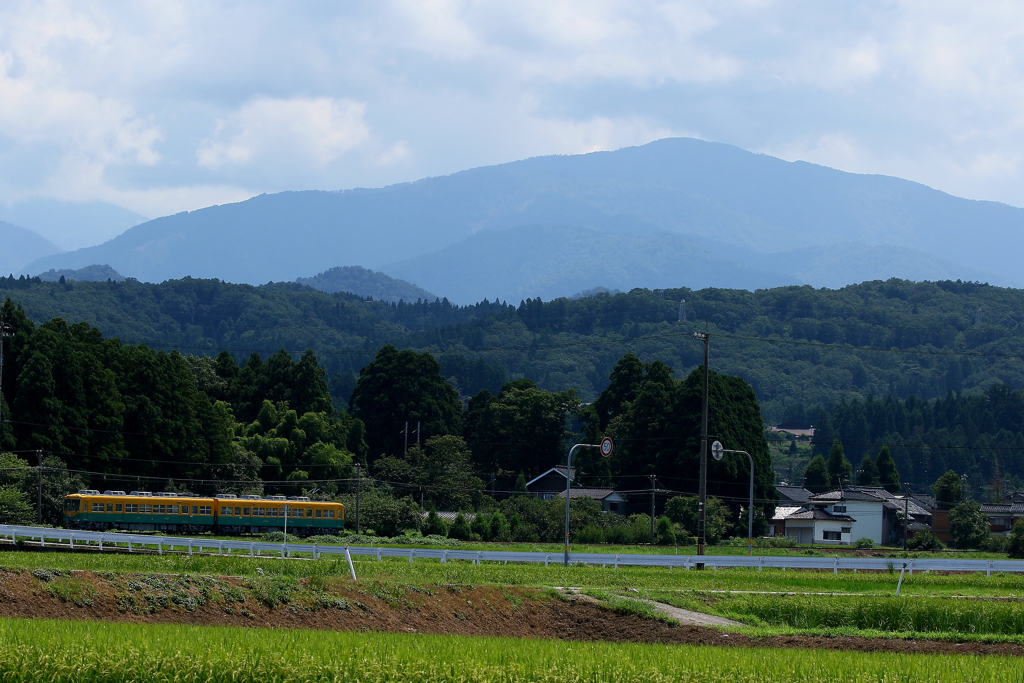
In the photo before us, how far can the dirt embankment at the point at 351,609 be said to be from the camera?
2298cm

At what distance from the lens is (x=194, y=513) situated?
63062 millimetres

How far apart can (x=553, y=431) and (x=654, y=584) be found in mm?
64506

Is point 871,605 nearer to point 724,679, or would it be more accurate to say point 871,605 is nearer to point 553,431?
point 724,679

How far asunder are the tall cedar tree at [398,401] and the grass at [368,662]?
82.3 meters

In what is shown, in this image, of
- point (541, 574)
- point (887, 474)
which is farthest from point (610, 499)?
point (541, 574)

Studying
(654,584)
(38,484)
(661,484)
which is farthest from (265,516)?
(654,584)

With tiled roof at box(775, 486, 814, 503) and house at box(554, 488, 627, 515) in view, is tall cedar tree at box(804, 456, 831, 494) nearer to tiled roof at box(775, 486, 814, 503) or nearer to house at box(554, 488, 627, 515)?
tiled roof at box(775, 486, 814, 503)

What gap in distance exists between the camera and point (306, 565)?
3272cm

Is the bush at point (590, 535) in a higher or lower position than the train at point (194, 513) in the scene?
lower

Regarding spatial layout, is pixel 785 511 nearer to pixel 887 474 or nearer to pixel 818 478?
pixel 818 478

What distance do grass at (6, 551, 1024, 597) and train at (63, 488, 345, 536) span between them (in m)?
22.2

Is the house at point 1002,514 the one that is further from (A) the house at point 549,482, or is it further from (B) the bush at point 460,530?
(B) the bush at point 460,530

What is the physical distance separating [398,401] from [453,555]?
62.7 m

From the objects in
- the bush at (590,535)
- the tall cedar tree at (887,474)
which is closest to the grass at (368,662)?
the bush at (590,535)
